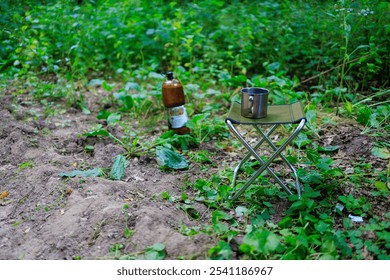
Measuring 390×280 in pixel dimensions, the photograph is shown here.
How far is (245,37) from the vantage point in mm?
5082

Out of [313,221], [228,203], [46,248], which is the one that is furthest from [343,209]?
[46,248]

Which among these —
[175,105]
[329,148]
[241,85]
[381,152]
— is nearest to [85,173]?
[175,105]

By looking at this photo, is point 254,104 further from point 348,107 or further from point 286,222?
point 348,107

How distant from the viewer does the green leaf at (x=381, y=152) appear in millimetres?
3126

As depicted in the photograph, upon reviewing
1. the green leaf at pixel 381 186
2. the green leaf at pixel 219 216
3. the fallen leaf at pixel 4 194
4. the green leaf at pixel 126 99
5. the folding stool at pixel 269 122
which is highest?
the folding stool at pixel 269 122

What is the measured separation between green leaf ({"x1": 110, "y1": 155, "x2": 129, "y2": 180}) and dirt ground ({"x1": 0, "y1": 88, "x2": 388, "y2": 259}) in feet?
0.17

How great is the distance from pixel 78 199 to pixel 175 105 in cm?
142

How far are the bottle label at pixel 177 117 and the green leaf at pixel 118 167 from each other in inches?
25.5

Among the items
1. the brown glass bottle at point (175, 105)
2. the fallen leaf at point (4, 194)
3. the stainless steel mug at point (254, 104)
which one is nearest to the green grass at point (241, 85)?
the brown glass bottle at point (175, 105)

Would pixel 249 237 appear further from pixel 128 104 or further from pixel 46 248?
pixel 128 104

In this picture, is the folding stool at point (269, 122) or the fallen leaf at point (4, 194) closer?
the folding stool at point (269, 122)

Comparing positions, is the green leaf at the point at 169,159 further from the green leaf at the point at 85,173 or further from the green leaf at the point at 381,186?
the green leaf at the point at 381,186

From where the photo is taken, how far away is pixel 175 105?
12.4 ft

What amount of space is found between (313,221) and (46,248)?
4.83 feet
